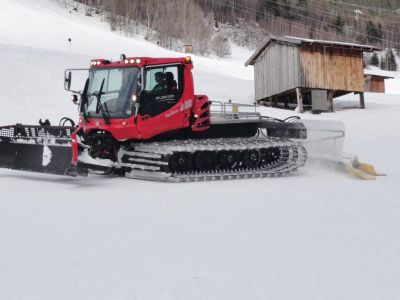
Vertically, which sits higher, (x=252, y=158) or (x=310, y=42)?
(x=310, y=42)

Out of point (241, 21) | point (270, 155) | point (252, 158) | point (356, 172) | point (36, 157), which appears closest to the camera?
point (36, 157)

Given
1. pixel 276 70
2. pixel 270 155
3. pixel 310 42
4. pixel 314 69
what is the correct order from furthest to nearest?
1. pixel 276 70
2. pixel 314 69
3. pixel 310 42
4. pixel 270 155

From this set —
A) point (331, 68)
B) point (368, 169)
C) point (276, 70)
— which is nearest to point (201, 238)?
point (368, 169)

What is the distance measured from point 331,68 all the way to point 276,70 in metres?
3.16

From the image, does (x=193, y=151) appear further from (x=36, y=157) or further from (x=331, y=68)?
(x=331, y=68)

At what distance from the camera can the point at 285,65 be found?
3089 cm

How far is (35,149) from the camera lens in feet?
33.9

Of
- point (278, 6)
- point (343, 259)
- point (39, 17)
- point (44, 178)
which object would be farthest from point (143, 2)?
point (343, 259)

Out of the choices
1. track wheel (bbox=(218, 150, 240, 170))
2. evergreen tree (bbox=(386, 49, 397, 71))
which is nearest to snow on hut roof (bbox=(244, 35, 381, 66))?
track wheel (bbox=(218, 150, 240, 170))

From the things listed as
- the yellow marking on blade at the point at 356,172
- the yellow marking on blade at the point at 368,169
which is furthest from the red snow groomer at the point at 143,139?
the yellow marking on blade at the point at 368,169

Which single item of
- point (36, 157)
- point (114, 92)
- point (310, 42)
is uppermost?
point (310, 42)

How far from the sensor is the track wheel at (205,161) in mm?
10773

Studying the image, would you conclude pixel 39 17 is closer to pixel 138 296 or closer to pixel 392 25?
pixel 138 296

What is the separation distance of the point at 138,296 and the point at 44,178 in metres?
6.96
